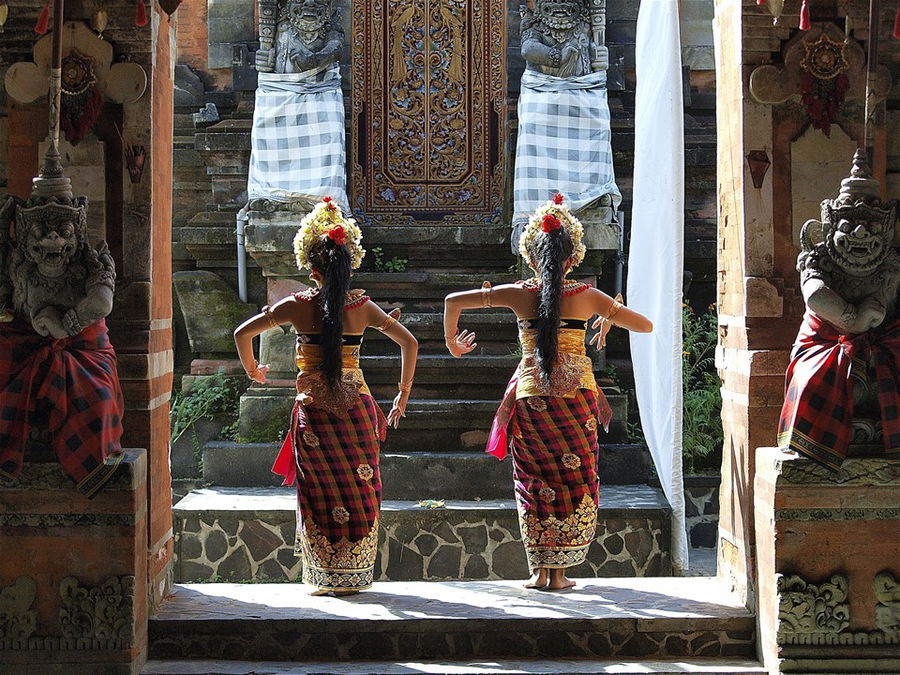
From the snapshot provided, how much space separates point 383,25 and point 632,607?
633cm

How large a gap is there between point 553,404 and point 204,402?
14.7 feet

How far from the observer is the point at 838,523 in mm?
4883

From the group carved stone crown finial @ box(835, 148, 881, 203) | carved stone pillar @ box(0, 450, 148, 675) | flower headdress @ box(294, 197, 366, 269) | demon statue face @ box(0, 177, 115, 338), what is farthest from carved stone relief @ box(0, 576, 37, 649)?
carved stone crown finial @ box(835, 148, 881, 203)

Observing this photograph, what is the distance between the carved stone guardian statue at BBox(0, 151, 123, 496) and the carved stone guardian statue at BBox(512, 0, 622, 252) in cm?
475

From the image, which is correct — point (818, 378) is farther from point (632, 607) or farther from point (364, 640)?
point (364, 640)

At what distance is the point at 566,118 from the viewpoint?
368 inches

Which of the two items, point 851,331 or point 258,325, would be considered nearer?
point 851,331

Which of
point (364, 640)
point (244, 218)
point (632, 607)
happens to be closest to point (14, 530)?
point (364, 640)

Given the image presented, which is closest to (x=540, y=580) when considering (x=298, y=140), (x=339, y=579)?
(x=339, y=579)

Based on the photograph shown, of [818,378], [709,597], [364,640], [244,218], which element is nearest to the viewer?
[818,378]

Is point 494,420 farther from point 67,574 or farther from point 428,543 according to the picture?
point 67,574

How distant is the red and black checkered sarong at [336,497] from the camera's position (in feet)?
18.4

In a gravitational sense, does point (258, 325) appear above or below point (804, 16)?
below

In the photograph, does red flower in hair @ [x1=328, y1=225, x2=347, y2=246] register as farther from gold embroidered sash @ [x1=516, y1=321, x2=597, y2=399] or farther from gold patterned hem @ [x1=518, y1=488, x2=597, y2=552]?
gold patterned hem @ [x1=518, y1=488, x2=597, y2=552]
